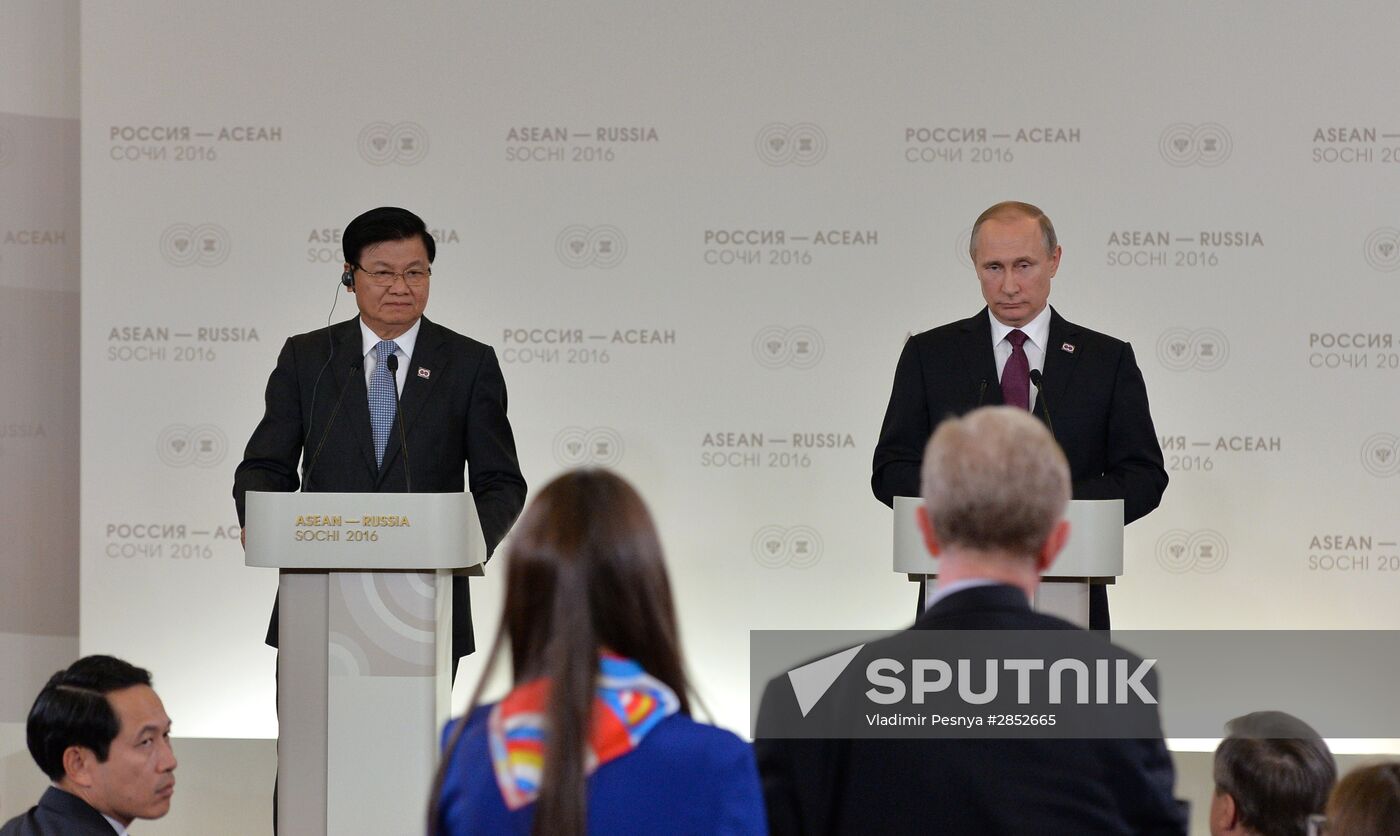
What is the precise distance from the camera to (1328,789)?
2.38m

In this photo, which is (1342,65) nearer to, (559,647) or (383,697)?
(383,697)

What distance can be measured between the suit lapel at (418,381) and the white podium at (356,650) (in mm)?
678

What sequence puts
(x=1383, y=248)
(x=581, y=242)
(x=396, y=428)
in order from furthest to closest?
(x=581, y=242), (x=1383, y=248), (x=396, y=428)

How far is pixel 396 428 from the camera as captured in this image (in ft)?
12.1

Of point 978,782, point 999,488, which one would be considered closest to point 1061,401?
point 999,488

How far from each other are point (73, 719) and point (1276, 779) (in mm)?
2101

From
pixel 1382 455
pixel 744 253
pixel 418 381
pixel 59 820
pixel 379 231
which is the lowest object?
pixel 59 820

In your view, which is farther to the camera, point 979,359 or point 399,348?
point 399,348

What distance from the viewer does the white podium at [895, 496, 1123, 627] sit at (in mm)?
3025

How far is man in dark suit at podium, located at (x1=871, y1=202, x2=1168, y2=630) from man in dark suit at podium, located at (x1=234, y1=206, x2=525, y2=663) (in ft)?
3.15

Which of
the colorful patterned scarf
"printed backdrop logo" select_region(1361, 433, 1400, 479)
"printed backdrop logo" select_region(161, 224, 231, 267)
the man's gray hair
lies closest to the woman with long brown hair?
the colorful patterned scarf

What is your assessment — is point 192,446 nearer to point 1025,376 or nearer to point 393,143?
point 393,143

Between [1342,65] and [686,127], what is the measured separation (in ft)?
7.73

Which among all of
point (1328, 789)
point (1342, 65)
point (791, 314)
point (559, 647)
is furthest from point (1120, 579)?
point (559, 647)
